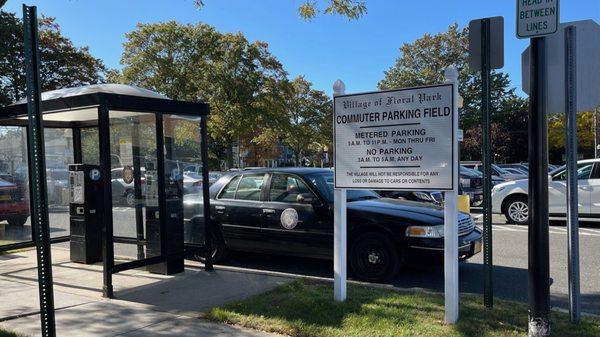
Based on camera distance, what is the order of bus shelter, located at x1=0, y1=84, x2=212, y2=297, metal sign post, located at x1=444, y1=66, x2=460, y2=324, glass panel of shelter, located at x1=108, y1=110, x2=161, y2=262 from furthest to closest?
1. glass panel of shelter, located at x1=108, y1=110, x2=161, y2=262
2. bus shelter, located at x1=0, y1=84, x2=212, y2=297
3. metal sign post, located at x1=444, y1=66, x2=460, y2=324

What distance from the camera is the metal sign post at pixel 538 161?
13.4 ft

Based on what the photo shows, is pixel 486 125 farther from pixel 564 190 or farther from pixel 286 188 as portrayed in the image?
pixel 564 190

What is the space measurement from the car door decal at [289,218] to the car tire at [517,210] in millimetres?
7519

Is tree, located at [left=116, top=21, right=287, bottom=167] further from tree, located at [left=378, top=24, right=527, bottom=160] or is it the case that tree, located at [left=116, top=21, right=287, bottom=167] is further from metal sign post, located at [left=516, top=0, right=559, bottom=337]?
metal sign post, located at [left=516, top=0, right=559, bottom=337]

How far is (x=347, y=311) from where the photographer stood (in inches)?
200

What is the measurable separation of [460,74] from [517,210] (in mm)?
42522

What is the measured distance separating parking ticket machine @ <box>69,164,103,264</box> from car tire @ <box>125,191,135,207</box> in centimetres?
74

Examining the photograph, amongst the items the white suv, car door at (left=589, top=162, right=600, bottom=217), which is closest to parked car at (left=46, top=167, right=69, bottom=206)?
the white suv

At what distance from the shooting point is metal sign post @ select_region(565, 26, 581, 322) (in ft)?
14.4

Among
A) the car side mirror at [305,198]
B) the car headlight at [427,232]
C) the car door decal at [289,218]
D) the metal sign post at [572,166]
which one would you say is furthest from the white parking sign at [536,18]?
the car door decal at [289,218]

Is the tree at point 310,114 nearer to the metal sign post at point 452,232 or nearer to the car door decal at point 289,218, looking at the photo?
the car door decal at point 289,218

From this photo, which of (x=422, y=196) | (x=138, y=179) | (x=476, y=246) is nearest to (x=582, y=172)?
(x=422, y=196)

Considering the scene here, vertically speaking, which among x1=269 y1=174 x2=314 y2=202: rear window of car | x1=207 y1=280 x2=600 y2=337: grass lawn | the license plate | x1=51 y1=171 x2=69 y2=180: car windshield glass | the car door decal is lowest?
x1=207 y1=280 x2=600 y2=337: grass lawn

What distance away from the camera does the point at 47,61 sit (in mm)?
27984
